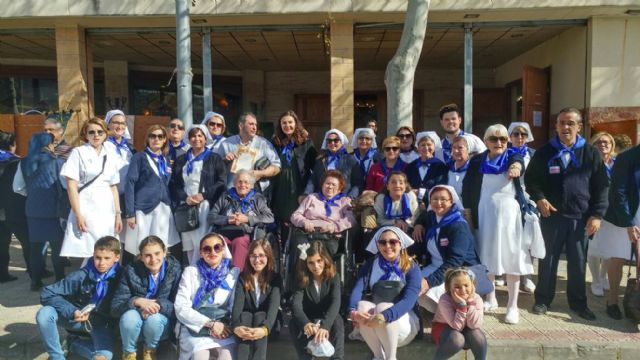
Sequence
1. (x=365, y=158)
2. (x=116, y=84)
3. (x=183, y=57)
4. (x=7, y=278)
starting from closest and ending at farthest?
(x=365, y=158) < (x=7, y=278) < (x=183, y=57) < (x=116, y=84)

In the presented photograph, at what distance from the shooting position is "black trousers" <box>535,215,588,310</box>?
456 cm

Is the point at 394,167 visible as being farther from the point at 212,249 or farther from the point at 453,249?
the point at 212,249

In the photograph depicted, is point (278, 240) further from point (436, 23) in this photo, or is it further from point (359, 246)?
point (436, 23)

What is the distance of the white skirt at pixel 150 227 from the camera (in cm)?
481

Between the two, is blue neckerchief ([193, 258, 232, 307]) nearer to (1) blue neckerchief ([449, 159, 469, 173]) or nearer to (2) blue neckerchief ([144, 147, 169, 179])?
(2) blue neckerchief ([144, 147, 169, 179])

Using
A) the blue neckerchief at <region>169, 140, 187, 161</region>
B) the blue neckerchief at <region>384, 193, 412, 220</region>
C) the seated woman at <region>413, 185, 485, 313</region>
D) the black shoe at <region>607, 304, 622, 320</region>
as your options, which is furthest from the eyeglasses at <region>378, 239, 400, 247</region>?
the blue neckerchief at <region>169, 140, 187, 161</region>

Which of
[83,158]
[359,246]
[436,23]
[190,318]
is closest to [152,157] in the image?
[83,158]

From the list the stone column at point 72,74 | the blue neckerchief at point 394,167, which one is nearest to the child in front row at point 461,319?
the blue neckerchief at point 394,167

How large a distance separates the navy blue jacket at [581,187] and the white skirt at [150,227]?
11.6 feet

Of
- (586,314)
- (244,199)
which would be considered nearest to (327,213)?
(244,199)

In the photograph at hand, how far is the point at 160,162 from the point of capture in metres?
4.89

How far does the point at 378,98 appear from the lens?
1386 cm

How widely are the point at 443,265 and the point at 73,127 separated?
23.6 feet

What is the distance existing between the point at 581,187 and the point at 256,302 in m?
3.06
